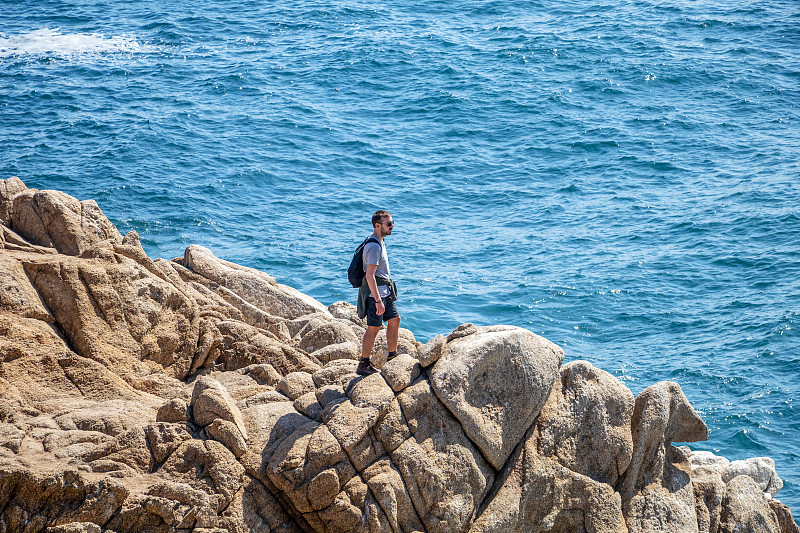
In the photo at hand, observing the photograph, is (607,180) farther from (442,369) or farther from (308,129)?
(442,369)

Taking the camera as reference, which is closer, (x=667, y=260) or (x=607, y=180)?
(x=667, y=260)

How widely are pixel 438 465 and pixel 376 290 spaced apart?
3.19 m

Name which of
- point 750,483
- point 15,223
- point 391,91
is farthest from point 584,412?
point 391,91

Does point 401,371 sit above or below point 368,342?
below

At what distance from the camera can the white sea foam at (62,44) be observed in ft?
184

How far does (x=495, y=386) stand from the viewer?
45.3 feet

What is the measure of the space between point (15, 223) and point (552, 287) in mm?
23855

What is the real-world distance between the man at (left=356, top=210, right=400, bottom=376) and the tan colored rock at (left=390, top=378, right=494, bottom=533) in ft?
4.29

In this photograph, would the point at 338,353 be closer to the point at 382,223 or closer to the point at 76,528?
the point at 382,223

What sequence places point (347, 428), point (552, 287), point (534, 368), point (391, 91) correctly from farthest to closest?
point (391, 91) → point (552, 287) → point (534, 368) → point (347, 428)

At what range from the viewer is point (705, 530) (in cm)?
1455

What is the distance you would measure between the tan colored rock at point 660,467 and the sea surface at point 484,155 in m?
11.9

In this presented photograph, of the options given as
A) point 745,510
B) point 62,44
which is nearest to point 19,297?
point 745,510

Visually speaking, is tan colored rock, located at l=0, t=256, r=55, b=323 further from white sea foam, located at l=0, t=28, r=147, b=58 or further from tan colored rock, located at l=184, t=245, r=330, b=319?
white sea foam, located at l=0, t=28, r=147, b=58
